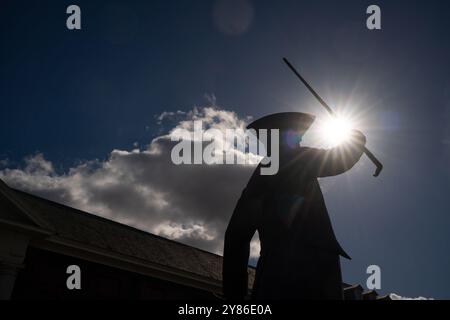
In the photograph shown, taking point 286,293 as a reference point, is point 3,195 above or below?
above

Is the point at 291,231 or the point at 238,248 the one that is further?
the point at 238,248

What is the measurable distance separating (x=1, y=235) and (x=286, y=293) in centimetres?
1537

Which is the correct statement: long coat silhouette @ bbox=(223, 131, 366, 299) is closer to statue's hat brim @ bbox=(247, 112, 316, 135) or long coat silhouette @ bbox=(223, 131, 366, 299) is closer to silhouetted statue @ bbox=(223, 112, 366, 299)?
silhouetted statue @ bbox=(223, 112, 366, 299)

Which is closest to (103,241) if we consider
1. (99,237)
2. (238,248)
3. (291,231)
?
(99,237)

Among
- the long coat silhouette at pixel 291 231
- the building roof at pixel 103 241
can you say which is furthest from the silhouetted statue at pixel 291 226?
the building roof at pixel 103 241

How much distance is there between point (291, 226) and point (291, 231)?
0.03 metres

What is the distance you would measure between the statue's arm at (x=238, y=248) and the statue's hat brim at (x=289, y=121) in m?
0.56

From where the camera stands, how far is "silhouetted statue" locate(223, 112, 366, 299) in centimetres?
238

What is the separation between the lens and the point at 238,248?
2.59 meters

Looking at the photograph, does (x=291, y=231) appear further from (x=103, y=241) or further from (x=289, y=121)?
(x=103, y=241)

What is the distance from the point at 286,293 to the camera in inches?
93.1
